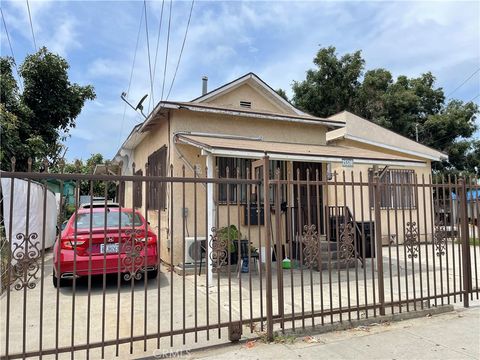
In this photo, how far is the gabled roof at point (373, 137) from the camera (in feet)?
48.4

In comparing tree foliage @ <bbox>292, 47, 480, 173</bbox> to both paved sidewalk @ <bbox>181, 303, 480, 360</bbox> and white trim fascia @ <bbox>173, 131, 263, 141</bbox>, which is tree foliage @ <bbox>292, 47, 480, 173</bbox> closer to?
white trim fascia @ <bbox>173, 131, 263, 141</bbox>

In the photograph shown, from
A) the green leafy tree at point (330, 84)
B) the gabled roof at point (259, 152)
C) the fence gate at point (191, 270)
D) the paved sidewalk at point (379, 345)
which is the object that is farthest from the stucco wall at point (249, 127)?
the green leafy tree at point (330, 84)

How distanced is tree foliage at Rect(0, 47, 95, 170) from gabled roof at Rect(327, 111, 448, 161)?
975 cm

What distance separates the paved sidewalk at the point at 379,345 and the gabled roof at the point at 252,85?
8.30 m

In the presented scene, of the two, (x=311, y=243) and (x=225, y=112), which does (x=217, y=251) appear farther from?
(x=225, y=112)

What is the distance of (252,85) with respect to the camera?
12.5m

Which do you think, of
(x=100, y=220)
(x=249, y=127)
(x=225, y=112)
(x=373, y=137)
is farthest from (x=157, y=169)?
(x=373, y=137)

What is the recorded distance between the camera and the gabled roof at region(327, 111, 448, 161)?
14750mm

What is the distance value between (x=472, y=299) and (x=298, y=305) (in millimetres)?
3108

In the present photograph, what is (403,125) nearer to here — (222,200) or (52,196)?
(222,200)

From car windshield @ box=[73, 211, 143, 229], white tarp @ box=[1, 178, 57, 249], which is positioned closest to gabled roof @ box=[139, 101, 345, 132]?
car windshield @ box=[73, 211, 143, 229]

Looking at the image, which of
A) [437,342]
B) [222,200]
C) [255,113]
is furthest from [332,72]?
[437,342]

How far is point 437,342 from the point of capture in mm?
4551

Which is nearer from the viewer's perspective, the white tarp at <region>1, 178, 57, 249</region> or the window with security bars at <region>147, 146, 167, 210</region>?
the white tarp at <region>1, 178, 57, 249</region>
